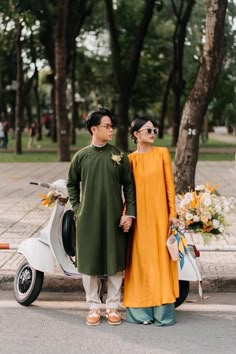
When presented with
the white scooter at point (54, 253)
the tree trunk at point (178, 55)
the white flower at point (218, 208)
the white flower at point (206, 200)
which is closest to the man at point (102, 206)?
the white scooter at point (54, 253)

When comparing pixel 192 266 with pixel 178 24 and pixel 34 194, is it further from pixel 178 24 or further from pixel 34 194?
pixel 178 24

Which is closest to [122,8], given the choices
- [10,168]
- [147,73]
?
[147,73]

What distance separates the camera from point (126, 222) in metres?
5.31

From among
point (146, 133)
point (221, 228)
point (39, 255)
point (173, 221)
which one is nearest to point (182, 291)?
point (221, 228)

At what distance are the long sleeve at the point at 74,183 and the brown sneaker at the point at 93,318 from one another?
32.4 inches

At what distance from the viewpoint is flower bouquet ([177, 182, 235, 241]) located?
566cm

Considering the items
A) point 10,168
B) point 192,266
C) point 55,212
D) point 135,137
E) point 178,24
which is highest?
point 178,24

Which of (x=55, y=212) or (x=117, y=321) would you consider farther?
(x=55, y=212)

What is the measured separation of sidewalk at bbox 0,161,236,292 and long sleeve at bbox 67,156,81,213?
3.99 ft

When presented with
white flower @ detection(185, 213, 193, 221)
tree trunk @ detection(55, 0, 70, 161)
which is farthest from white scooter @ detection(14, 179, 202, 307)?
tree trunk @ detection(55, 0, 70, 161)

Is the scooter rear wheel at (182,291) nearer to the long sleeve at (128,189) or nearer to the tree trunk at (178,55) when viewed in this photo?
the long sleeve at (128,189)

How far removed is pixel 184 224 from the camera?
5.71 metres

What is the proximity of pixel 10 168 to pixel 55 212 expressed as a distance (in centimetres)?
1486

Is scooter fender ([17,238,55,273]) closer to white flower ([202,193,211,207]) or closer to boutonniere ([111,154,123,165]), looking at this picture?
→ boutonniere ([111,154,123,165])
